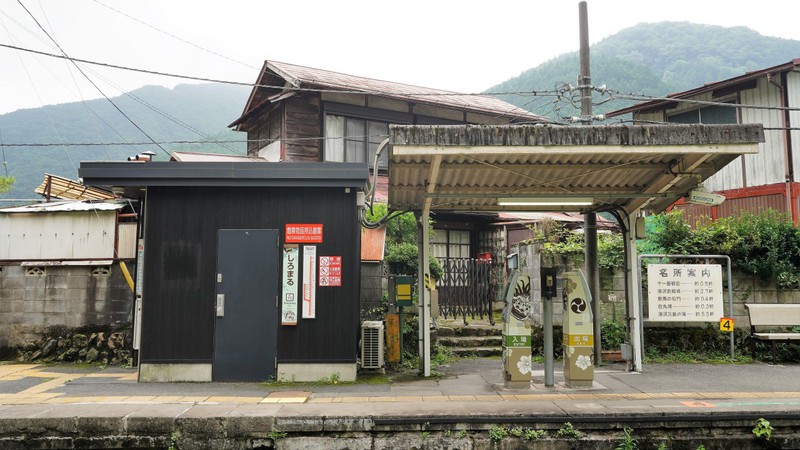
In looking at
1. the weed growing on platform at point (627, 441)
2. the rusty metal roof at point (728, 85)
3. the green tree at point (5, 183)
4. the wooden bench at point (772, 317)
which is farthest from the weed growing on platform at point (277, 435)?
the green tree at point (5, 183)

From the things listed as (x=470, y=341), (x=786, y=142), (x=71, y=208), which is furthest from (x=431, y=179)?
A: (x=786, y=142)

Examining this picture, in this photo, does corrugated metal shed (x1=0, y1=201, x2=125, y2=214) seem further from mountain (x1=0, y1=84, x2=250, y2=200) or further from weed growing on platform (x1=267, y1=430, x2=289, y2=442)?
mountain (x1=0, y1=84, x2=250, y2=200)

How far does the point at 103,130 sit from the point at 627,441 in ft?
210

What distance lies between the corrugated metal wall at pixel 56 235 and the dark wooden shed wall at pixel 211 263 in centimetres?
321

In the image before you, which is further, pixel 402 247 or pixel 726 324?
pixel 402 247

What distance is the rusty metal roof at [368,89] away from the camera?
586 inches

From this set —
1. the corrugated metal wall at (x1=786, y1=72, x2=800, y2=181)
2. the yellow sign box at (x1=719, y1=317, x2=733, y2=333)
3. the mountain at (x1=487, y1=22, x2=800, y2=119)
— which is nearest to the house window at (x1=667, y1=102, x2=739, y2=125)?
the corrugated metal wall at (x1=786, y1=72, x2=800, y2=181)

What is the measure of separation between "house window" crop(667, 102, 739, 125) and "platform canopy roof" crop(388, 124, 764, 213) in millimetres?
9814

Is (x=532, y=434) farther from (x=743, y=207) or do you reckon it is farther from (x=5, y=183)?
(x=5, y=183)

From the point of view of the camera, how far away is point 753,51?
71.1m

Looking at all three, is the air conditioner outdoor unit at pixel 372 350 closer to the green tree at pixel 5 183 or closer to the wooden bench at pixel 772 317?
the wooden bench at pixel 772 317

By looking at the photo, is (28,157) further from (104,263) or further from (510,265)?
(510,265)

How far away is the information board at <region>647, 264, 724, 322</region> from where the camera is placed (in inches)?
384

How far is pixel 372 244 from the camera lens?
402 inches
